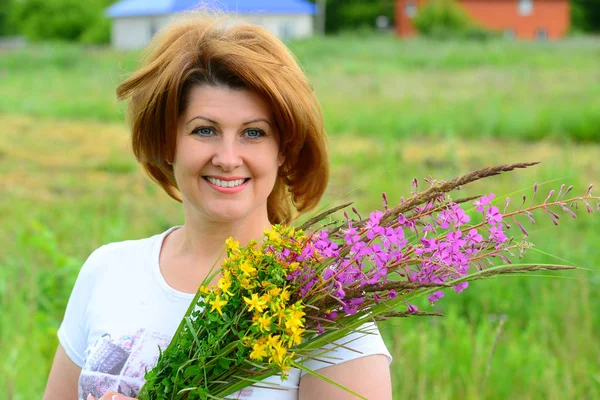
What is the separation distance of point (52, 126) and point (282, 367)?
11581 millimetres

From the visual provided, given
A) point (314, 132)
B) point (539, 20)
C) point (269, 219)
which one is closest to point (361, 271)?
point (314, 132)

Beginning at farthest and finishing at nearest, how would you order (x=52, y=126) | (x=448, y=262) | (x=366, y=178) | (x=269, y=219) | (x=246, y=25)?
(x=52, y=126), (x=366, y=178), (x=269, y=219), (x=246, y=25), (x=448, y=262)

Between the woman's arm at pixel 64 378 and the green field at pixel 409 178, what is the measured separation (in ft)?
2.15

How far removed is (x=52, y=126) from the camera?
12.2m

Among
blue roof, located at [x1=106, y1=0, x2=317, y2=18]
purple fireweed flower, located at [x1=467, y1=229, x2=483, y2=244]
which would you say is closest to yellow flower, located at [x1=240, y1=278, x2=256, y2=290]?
purple fireweed flower, located at [x1=467, y1=229, x2=483, y2=244]

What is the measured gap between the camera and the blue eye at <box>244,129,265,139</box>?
1597 millimetres

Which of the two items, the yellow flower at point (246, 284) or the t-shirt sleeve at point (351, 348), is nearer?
the yellow flower at point (246, 284)

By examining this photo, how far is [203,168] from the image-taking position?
5.20 ft

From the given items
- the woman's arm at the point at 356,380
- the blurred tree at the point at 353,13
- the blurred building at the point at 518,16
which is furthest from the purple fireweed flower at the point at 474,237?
the blurred tree at the point at 353,13

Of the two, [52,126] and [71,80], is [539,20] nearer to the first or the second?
[71,80]

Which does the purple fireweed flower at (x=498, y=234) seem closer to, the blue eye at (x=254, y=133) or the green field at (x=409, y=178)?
the green field at (x=409, y=178)

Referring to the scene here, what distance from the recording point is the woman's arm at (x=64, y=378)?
1.83 m

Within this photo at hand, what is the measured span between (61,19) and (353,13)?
653 inches

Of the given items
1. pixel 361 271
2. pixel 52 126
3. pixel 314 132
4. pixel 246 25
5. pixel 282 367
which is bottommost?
pixel 52 126
